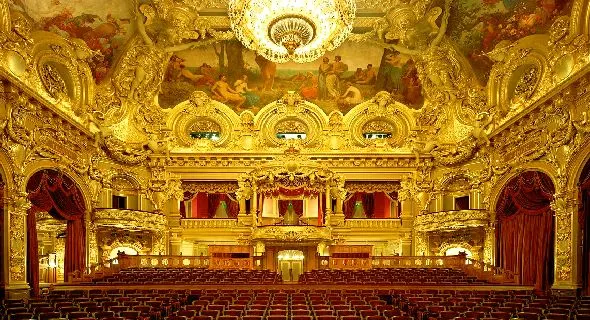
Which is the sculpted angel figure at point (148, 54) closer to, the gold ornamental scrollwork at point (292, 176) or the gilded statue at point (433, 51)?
the gold ornamental scrollwork at point (292, 176)

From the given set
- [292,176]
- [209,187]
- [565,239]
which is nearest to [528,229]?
[565,239]

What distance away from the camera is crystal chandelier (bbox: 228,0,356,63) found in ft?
49.2

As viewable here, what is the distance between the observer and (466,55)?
22000mm


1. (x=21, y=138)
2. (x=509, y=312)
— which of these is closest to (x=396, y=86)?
(x=21, y=138)

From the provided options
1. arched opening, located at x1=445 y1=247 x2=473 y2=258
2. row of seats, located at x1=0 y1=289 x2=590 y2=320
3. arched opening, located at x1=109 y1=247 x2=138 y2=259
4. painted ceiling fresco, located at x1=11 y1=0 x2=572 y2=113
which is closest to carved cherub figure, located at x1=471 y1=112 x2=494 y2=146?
painted ceiling fresco, located at x1=11 y1=0 x2=572 y2=113

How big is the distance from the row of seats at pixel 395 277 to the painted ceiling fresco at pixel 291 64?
7934mm

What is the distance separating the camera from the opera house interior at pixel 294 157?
1514 centimetres

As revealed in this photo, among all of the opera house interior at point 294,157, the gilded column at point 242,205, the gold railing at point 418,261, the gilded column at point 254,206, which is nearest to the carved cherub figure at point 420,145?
the opera house interior at point 294,157

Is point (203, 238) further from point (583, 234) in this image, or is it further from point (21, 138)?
point (583, 234)

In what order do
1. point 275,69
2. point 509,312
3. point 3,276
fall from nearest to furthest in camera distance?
point 509,312, point 3,276, point 275,69

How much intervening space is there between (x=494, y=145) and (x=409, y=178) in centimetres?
489

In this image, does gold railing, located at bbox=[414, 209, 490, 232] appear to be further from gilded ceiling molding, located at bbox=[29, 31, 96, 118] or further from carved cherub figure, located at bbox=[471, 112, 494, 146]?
gilded ceiling molding, located at bbox=[29, 31, 96, 118]

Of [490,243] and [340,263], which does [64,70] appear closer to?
[340,263]

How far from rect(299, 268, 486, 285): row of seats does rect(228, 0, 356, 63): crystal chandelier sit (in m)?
6.65
